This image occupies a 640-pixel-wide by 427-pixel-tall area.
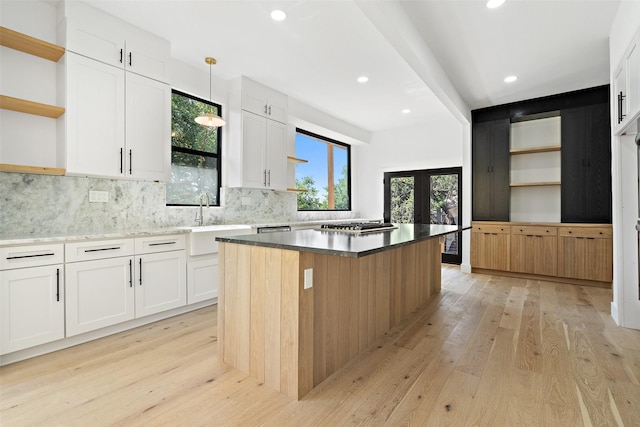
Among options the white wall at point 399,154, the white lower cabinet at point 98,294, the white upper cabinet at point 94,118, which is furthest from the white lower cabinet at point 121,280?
the white wall at point 399,154

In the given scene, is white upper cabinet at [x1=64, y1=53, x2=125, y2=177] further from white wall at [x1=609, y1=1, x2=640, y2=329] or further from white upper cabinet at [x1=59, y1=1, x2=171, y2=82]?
white wall at [x1=609, y1=1, x2=640, y2=329]

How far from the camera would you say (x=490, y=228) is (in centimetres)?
488

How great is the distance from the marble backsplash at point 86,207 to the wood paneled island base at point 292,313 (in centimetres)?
167

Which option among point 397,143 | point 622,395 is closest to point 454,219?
point 397,143

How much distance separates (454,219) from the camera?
19.1 ft

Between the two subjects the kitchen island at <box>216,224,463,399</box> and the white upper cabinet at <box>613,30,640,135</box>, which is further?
the white upper cabinet at <box>613,30,640,135</box>

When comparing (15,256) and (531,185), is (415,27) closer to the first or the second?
(531,185)

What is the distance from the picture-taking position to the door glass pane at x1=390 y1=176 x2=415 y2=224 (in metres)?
6.33

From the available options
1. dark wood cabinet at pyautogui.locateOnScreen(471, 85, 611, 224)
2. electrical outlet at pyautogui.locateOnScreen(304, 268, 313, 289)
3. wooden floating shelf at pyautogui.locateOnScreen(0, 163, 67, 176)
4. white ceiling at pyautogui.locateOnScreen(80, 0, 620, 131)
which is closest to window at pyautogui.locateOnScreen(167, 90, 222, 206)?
white ceiling at pyautogui.locateOnScreen(80, 0, 620, 131)

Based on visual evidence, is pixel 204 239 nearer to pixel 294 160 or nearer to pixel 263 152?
pixel 263 152

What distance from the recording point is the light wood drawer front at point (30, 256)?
2039mm

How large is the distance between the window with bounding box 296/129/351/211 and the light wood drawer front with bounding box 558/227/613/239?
393 centimetres

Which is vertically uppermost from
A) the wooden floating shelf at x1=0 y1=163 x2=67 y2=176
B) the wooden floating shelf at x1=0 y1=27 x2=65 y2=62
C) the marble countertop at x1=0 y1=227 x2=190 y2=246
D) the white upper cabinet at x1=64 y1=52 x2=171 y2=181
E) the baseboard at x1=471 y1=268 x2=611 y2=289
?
the wooden floating shelf at x1=0 y1=27 x2=65 y2=62

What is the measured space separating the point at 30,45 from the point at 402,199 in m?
5.84
